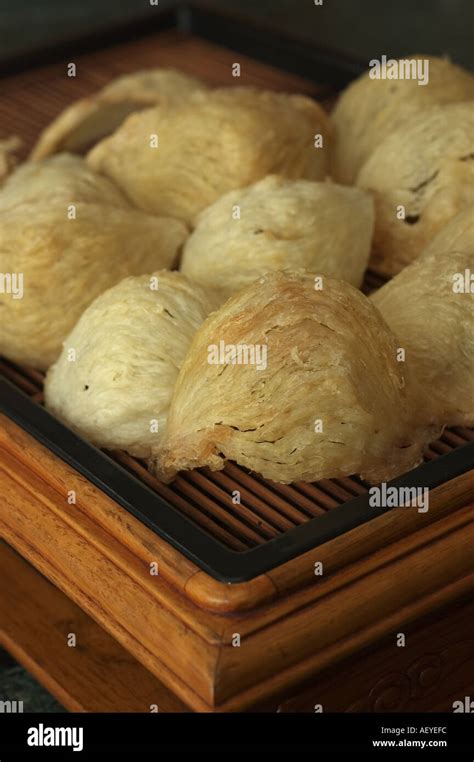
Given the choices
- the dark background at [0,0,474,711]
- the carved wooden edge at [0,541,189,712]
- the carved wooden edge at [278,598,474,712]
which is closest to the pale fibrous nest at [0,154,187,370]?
the carved wooden edge at [0,541,189,712]

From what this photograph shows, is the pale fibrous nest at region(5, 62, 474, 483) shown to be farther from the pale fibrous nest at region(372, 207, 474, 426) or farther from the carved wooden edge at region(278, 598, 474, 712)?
the carved wooden edge at region(278, 598, 474, 712)

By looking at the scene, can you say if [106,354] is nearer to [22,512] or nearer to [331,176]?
[22,512]

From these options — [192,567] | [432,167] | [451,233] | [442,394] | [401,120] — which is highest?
[401,120]

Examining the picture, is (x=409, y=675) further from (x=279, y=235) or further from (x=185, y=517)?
(x=279, y=235)

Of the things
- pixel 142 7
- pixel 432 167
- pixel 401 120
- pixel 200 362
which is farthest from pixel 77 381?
pixel 142 7

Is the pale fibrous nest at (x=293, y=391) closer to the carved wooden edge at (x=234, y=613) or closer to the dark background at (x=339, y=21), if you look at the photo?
the carved wooden edge at (x=234, y=613)

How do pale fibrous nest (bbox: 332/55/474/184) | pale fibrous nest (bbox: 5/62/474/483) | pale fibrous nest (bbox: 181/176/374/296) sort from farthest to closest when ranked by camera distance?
pale fibrous nest (bbox: 332/55/474/184) → pale fibrous nest (bbox: 181/176/374/296) → pale fibrous nest (bbox: 5/62/474/483)

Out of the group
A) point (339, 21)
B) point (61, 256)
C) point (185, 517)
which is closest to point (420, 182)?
point (61, 256)
